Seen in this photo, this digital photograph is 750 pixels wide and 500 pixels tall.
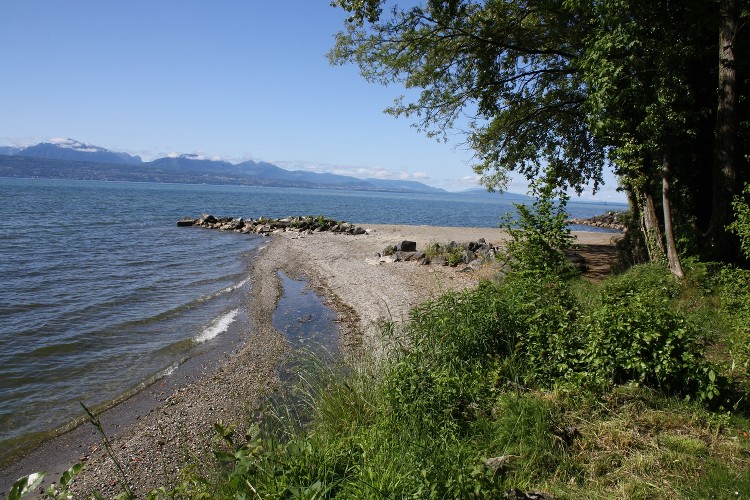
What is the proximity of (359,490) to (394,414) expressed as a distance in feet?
4.88

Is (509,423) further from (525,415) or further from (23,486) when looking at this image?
(23,486)

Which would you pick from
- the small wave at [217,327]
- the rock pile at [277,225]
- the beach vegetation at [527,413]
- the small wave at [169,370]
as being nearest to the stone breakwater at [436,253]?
the rock pile at [277,225]

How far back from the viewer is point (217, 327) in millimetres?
13797

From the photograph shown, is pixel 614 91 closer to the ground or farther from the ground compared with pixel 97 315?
farther from the ground

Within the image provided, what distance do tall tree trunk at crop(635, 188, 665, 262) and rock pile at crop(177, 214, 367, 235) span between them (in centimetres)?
2403

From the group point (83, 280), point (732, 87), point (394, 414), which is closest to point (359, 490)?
point (394, 414)

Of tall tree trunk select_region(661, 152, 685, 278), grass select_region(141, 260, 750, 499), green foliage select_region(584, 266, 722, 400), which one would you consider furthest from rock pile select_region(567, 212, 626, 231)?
green foliage select_region(584, 266, 722, 400)

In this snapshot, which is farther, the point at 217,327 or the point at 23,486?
the point at 217,327

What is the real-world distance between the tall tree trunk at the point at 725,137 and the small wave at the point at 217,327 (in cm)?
1305

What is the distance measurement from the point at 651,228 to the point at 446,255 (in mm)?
9458

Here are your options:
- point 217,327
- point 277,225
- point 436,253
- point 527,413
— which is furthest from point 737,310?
point 277,225

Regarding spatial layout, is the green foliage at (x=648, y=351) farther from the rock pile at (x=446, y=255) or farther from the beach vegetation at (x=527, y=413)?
the rock pile at (x=446, y=255)

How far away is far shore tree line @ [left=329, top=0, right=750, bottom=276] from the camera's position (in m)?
10.8

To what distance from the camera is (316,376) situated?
7.88 m
